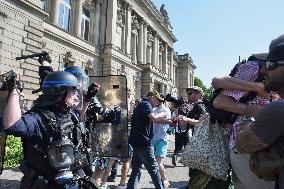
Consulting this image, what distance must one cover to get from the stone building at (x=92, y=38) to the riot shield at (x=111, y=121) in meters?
1.70

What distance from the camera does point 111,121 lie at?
4.50m

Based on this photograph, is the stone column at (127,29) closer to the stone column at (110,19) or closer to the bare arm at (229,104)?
the stone column at (110,19)

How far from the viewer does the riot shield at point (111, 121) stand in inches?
175

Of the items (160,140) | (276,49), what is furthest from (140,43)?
(276,49)

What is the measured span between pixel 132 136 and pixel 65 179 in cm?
306

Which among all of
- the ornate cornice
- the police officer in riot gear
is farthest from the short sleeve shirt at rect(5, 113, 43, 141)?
the ornate cornice

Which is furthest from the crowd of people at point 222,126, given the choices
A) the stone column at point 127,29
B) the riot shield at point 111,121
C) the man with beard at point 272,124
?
the stone column at point 127,29

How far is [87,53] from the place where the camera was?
23.5m

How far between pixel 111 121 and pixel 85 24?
21.2m

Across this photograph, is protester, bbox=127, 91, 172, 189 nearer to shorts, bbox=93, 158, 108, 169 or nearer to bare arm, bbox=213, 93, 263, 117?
Result: shorts, bbox=93, 158, 108, 169

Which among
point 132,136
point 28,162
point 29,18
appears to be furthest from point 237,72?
point 29,18

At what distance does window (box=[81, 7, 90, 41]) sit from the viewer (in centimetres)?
2419

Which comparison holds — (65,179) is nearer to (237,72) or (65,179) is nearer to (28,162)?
(28,162)

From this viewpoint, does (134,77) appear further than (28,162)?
Answer: Yes
